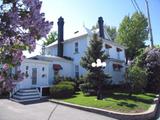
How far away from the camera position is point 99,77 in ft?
67.6

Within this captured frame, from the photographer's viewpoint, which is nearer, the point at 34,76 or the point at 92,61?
the point at 92,61

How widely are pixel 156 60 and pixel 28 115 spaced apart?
16.8 meters

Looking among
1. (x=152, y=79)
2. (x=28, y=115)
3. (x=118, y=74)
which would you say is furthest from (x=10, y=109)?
(x=118, y=74)

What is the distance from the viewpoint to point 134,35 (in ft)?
156

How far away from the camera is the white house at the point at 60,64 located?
21.2m

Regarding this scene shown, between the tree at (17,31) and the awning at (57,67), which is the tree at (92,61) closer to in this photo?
the awning at (57,67)

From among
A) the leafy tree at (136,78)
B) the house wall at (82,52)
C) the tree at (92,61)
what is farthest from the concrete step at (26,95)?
the leafy tree at (136,78)

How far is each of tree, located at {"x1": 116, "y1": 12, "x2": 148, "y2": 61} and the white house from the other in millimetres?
12108

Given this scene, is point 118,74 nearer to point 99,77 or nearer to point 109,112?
point 99,77

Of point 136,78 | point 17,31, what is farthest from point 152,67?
point 17,31

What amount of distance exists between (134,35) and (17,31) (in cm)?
4677

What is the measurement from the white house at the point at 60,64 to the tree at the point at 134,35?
477 inches

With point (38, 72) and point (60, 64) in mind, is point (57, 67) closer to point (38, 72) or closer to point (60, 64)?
point (60, 64)

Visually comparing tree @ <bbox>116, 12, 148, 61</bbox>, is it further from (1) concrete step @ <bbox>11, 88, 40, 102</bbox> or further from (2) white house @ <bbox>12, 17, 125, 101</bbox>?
(1) concrete step @ <bbox>11, 88, 40, 102</bbox>
